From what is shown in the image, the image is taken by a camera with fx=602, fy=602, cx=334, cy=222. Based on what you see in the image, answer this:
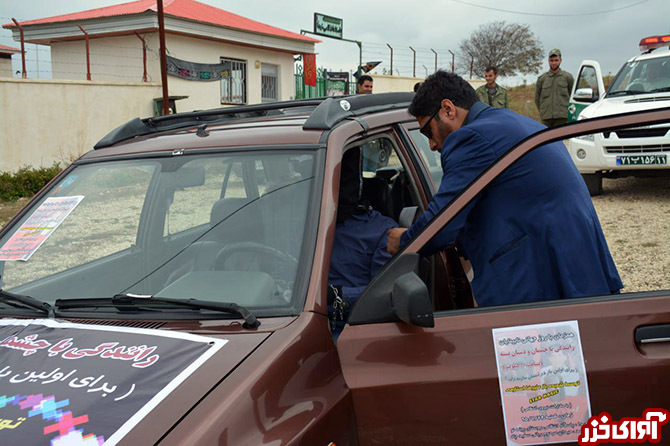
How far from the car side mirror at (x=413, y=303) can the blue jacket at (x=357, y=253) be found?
0.89 metres

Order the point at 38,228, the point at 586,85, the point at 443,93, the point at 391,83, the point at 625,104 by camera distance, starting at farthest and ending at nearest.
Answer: the point at 391,83 < the point at 586,85 < the point at 625,104 < the point at 443,93 < the point at 38,228

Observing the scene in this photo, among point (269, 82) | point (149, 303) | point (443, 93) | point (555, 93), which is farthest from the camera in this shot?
point (269, 82)

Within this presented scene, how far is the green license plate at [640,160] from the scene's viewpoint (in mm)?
6965

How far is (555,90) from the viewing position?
37.7 feet

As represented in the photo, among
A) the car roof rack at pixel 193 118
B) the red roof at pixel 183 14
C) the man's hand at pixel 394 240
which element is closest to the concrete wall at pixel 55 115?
the red roof at pixel 183 14

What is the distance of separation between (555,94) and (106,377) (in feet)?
37.3

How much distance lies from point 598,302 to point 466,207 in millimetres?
491

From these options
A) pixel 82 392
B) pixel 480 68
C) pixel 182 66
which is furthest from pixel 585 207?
pixel 480 68

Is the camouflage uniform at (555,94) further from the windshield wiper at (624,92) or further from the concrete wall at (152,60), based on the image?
the concrete wall at (152,60)

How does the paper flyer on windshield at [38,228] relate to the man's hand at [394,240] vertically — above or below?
above

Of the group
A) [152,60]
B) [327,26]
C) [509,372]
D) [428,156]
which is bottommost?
[509,372]

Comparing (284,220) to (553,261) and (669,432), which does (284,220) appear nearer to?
(553,261)

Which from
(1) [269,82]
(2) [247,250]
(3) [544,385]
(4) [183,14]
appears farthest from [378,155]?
(1) [269,82]

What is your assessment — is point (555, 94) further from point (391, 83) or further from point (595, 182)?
point (391, 83)
